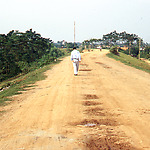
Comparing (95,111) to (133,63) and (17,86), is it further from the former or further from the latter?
(133,63)

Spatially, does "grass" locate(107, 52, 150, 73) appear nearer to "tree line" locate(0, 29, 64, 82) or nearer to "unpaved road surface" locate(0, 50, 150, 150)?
"tree line" locate(0, 29, 64, 82)

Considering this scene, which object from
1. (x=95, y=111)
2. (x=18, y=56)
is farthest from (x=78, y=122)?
(x=18, y=56)

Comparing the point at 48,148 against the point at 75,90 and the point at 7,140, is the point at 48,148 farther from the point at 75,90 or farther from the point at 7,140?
the point at 75,90

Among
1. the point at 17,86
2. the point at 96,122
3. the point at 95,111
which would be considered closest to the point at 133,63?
the point at 17,86

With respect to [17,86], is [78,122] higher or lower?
higher

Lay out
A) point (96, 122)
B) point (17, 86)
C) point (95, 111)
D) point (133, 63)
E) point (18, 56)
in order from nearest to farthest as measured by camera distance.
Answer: point (96, 122) → point (95, 111) → point (17, 86) → point (133, 63) → point (18, 56)

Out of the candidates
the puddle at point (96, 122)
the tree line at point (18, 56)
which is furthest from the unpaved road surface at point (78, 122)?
the tree line at point (18, 56)

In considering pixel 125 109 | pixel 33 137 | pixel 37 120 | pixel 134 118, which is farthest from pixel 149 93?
pixel 33 137

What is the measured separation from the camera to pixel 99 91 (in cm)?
814

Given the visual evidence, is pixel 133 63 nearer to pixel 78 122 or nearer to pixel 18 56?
pixel 18 56


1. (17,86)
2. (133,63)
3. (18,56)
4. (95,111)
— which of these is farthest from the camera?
(18,56)

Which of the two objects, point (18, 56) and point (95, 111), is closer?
point (95, 111)

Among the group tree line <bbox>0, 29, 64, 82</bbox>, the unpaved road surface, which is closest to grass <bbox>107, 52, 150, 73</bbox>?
tree line <bbox>0, 29, 64, 82</bbox>

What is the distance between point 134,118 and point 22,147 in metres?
2.64
